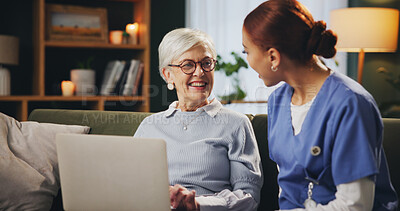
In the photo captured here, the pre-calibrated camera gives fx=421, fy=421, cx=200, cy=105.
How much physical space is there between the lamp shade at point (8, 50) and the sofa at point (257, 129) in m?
0.92

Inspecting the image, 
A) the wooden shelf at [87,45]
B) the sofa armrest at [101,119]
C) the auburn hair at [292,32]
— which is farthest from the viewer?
the wooden shelf at [87,45]

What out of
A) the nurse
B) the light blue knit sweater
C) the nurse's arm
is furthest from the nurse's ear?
the light blue knit sweater

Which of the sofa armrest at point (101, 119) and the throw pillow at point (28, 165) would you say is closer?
the throw pillow at point (28, 165)

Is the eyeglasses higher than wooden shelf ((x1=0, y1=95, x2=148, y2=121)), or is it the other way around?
the eyeglasses

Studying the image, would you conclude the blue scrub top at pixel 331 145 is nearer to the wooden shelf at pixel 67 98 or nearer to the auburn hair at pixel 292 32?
the auburn hair at pixel 292 32

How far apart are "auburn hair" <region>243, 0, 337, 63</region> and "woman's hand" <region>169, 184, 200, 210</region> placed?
501 mm

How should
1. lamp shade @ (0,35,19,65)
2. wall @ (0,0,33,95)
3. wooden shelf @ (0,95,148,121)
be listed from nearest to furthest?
1. lamp shade @ (0,35,19,65)
2. wooden shelf @ (0,95,148,121)
3. wall @ (0,0,33,95)

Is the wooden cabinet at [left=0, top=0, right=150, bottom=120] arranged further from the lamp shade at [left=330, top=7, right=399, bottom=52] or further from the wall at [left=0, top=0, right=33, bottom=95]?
the lamp shade at [left=330, top=7, right=399, bottom=52]

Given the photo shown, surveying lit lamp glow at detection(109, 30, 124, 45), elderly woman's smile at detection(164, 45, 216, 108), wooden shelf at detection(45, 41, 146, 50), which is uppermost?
lit lamp glow at detection(109, 30, 124, 45)

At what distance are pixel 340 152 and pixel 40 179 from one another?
134 cm

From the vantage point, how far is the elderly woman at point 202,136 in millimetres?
1498

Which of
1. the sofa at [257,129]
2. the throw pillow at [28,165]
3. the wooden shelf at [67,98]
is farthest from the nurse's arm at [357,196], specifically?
the wooden shelf at [67,98]

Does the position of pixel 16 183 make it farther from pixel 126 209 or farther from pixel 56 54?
pixel 56 54

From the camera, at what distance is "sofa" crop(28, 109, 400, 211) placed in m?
1.52
